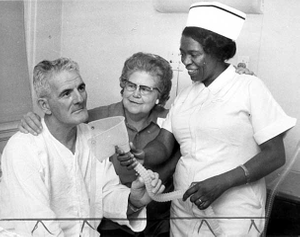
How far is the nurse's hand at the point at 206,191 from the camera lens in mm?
881

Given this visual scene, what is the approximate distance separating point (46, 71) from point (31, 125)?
0.14 metres

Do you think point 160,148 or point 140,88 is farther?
point 140,88

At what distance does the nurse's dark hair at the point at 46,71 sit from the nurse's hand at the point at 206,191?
16.9 inches

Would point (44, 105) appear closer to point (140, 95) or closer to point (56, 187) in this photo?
point (56, 187)

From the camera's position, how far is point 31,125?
941mm

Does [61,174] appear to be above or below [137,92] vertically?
below

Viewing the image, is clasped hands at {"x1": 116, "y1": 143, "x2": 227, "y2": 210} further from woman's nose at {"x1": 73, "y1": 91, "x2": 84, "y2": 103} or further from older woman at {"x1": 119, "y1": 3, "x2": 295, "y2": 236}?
woman's nose at {"x1": 73, "y1": 91, "x2": 84, "y2": 103}

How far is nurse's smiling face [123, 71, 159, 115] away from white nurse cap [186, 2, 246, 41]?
9.9 inches

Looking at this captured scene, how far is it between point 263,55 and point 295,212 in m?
0.43

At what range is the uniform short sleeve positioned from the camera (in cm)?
91

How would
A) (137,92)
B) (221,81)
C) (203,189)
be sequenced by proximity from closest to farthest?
(203,189) → (221,81) → (137,92)

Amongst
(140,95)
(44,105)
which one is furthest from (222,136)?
(44,105)

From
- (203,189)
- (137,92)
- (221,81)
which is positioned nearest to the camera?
(203,189)

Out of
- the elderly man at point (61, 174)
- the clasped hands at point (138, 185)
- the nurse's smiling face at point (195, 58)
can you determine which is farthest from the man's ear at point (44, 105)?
the nurse's smiling face at point (195, 58)
